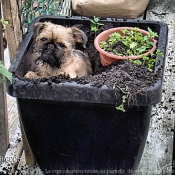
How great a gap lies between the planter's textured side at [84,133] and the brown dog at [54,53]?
0.95 feet

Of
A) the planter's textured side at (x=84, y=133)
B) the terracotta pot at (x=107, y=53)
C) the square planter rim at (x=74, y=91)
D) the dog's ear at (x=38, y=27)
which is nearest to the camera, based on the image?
the square planter rim at (x=74, y=91)

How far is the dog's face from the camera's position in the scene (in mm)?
2338

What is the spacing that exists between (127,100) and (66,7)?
202cm

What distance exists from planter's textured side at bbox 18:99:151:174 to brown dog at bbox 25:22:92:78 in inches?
11.4

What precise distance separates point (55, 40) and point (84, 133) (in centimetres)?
64

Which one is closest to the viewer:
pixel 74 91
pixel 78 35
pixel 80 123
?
pixel 74 91

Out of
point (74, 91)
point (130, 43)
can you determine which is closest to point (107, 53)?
point (130, 43)

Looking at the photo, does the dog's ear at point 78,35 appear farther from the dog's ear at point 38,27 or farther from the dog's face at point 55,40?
the dog's ear at point 38,27

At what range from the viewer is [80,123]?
6.88ft

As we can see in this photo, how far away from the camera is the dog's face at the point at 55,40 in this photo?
7.67 feet

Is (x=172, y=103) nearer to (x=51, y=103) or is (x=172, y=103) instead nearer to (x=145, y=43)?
(x=145, y=43)

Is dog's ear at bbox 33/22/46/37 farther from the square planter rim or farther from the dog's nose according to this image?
the square planter rim

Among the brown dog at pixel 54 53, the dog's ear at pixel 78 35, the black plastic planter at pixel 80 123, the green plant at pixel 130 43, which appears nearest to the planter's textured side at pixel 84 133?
the black plastic planter at pixel 80 123

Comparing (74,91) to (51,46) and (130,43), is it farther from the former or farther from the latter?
(130,43)
